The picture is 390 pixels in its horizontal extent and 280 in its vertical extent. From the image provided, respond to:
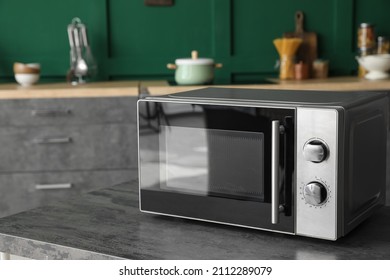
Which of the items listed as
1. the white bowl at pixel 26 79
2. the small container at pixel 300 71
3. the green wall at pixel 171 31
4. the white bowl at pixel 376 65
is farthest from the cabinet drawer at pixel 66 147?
the white bowl at pixel 376 65

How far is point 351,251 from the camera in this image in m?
1.20

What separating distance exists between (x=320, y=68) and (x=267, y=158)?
8.63ft

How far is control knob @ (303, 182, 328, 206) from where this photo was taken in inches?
48.6

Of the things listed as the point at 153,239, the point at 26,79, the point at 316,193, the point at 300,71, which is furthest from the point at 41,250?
the point at 300,71

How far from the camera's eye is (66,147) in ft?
11.3

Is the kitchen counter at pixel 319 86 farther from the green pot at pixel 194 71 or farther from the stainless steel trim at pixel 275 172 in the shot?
the stainless steel trim at pixel 275 172

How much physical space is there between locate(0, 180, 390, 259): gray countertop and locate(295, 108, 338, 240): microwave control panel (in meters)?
0.04

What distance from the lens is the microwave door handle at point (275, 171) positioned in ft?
4.15

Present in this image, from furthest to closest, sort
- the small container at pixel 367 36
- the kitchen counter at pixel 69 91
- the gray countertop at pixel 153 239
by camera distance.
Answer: the small container at pixel 367 36
the kitchen counter at pixel 69 91
the gray countertop at pixel 153 239

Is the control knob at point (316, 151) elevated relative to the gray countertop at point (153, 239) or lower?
elevated

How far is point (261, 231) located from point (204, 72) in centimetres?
228

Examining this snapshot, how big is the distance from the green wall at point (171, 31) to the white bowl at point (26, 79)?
0.98 feet
